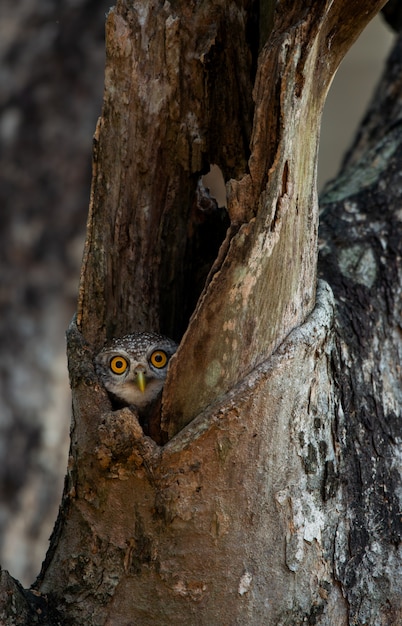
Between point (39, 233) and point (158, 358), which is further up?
point (39, 233)

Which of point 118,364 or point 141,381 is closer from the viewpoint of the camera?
point 118,364

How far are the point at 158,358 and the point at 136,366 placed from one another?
93mm

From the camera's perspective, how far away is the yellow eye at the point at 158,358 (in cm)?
319

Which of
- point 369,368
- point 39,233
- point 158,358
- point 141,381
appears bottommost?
point 141,381

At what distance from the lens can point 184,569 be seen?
2393 millimetres

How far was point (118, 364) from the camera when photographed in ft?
10.4

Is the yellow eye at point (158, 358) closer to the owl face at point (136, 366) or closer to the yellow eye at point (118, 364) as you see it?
the owl face at point (136, 366)

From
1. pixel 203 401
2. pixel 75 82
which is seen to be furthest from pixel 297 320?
pixel 75 82

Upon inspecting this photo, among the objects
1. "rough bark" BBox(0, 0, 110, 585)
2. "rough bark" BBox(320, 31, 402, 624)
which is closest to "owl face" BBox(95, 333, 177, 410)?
"rough bark" BBox(320, 31, 402, 624)

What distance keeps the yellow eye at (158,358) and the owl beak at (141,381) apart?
7 centimetres

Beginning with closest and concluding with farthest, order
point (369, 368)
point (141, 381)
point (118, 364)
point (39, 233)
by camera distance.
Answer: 1. point (369, 368)
2. point (118, 364)
3. point (141, 381)
4. point (39, 233)

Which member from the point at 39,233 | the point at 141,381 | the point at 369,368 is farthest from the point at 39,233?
the point at 369,368

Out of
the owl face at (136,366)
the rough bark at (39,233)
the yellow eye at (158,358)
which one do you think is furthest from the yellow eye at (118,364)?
the rough bark at (39,233)

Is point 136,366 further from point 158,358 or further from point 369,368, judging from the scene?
point 369,368
